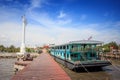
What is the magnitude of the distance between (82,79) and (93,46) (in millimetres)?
6580

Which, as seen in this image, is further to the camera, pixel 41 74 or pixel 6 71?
pixel 6 71

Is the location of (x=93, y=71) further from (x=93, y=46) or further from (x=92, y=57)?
(x=93, y=46)

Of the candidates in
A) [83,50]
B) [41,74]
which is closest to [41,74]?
[41,74]

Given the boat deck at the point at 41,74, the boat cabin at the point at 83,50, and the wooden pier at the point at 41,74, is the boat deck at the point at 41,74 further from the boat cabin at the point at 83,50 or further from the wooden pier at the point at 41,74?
the boat cabin at the point at 83,50

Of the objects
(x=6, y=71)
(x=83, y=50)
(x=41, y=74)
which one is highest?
(x=83, y=50)

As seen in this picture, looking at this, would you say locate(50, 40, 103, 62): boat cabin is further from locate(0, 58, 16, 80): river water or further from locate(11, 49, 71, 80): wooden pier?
locate(0, 58, 16, 80): river water

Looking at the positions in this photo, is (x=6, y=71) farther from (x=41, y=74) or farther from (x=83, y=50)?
(x=41, y=74)

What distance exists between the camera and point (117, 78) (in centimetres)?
1772

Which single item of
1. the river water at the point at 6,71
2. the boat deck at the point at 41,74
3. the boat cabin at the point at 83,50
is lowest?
the river water at the point at 6,71

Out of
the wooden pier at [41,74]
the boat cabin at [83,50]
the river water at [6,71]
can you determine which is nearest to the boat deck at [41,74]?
the wooden pier at [41,74]

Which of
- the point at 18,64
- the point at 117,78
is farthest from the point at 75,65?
the point at 18,64

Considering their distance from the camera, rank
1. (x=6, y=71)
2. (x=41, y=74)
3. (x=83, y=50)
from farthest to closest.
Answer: (x=6, y=71) → (x=83, y=50) → (x=41, y=74)

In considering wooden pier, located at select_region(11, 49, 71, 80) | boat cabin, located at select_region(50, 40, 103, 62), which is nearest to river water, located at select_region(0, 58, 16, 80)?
boat cabin, located at select_region(50, 40, 103, 62)

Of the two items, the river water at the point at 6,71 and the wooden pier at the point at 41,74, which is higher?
the wooden pier at the point at 41,74
